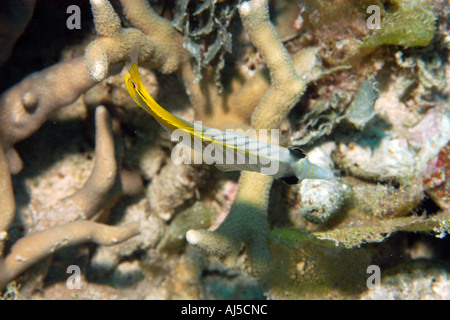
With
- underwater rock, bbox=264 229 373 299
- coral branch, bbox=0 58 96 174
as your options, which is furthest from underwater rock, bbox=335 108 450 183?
coral branch, bbox=0 58 96 174

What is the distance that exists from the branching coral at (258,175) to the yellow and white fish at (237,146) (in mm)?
1042

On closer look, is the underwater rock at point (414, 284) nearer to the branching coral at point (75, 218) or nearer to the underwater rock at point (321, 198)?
the underwater rock at point (321, 198)

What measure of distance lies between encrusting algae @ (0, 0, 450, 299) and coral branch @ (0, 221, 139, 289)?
0.02m

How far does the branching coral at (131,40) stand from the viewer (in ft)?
8.54

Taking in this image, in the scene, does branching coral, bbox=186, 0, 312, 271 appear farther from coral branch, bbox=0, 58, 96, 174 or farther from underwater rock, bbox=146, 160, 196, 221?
coral branch, bbox=0, 58, 96, 174

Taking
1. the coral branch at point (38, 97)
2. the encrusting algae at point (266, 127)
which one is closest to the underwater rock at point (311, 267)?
the encrusting algae at point (266, 127)

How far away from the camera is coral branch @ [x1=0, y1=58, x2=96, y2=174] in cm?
327

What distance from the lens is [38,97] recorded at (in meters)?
3.30

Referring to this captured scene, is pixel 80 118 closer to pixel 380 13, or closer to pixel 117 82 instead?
pixel 117 82

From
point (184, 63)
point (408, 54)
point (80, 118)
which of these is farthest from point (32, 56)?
point (408, 54)

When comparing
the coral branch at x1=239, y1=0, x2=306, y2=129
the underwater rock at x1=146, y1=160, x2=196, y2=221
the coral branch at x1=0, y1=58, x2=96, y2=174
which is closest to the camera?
the coral branch at x1=239, y1=0, x2=306, y2=129

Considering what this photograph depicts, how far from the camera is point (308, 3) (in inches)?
127

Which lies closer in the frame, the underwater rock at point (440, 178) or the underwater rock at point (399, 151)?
the underwater rock at point (440, 178)

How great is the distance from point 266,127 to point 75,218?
2855 millimetres
